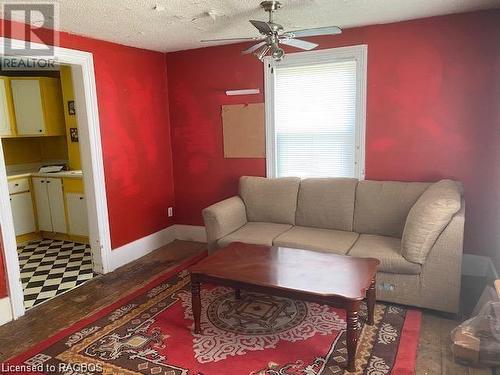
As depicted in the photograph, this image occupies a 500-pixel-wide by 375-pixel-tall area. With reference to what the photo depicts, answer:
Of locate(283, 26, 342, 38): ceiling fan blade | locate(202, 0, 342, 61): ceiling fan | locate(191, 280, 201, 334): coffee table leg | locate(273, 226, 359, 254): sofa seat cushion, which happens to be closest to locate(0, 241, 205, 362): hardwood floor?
locate(191, 280, 201, 334): coffee table leg

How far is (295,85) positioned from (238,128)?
799mm

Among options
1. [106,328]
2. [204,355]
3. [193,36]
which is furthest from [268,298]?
[193,36]

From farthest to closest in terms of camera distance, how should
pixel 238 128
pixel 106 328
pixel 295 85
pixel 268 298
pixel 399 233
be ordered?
pixel 238 128, pixel 295 85, pixel 399 233, pixel 268 298, pixel 106 328

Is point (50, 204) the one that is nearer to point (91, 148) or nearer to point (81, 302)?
point (91, 148)

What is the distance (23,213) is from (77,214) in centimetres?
75

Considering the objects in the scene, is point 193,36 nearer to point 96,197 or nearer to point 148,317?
point 96,197

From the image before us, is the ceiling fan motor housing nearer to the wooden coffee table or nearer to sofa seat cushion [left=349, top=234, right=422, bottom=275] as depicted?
the wooden coffee table

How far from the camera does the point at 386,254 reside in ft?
8.98

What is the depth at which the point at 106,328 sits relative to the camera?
8.62ft

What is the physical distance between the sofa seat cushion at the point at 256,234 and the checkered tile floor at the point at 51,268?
150cm

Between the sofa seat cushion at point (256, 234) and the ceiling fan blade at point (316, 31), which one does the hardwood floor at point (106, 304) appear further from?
the ceiling fan blade at point (316, 31)

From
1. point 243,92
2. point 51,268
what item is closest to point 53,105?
point 51,268

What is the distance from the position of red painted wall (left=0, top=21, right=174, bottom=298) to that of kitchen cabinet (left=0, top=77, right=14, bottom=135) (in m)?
1.75

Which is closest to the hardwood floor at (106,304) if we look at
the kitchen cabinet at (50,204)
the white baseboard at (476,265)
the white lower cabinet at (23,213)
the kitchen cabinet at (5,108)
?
the white baseboard at (476,265)
